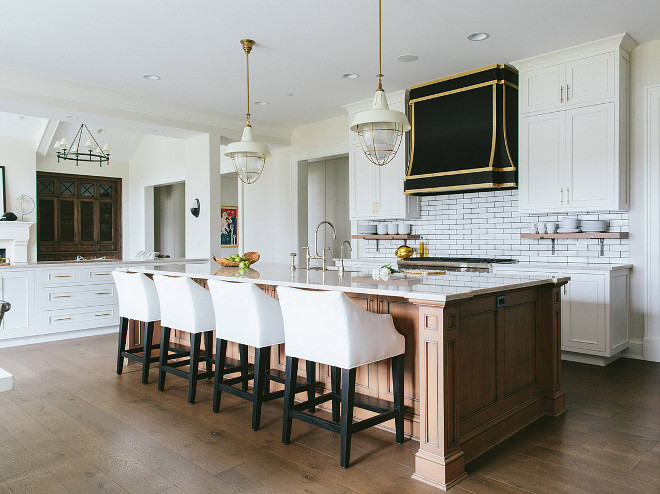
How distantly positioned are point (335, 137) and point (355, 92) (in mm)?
1243

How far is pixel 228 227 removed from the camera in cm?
1130

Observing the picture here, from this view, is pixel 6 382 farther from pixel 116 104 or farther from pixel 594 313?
pixel 116 104

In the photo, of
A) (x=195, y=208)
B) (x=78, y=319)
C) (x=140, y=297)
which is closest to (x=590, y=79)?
(x=140, y=297)

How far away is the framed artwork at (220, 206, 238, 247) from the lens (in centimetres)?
1124

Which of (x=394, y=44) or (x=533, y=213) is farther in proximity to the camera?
(x=533, y=213)

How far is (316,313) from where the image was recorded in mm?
2525

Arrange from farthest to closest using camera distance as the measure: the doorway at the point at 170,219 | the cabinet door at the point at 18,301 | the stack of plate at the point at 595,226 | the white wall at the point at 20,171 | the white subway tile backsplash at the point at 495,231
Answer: the doorway at the point at 170,219 → the white wall at the point at 20,171 → the cabinet door at the point at 18,301 → the white subway tile backsplash at the point at 495,231 → the stack of plate at the point at 595,226

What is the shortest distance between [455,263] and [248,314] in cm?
283

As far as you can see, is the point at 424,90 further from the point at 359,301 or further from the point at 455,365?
the point at 455,365

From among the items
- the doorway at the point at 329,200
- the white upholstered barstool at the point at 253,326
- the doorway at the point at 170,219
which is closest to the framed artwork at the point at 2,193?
the doorway at the point at 170,219

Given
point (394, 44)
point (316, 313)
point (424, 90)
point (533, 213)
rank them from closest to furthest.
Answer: point (316, 313) → point (394, 44) → point (533, 213) → point (424, 90)

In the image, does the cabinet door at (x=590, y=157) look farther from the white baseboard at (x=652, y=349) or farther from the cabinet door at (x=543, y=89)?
the white baseboard at (x=652, y=349)

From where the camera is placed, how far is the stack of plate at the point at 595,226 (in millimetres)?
4602

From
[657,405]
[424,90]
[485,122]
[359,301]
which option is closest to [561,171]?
[485,122]
